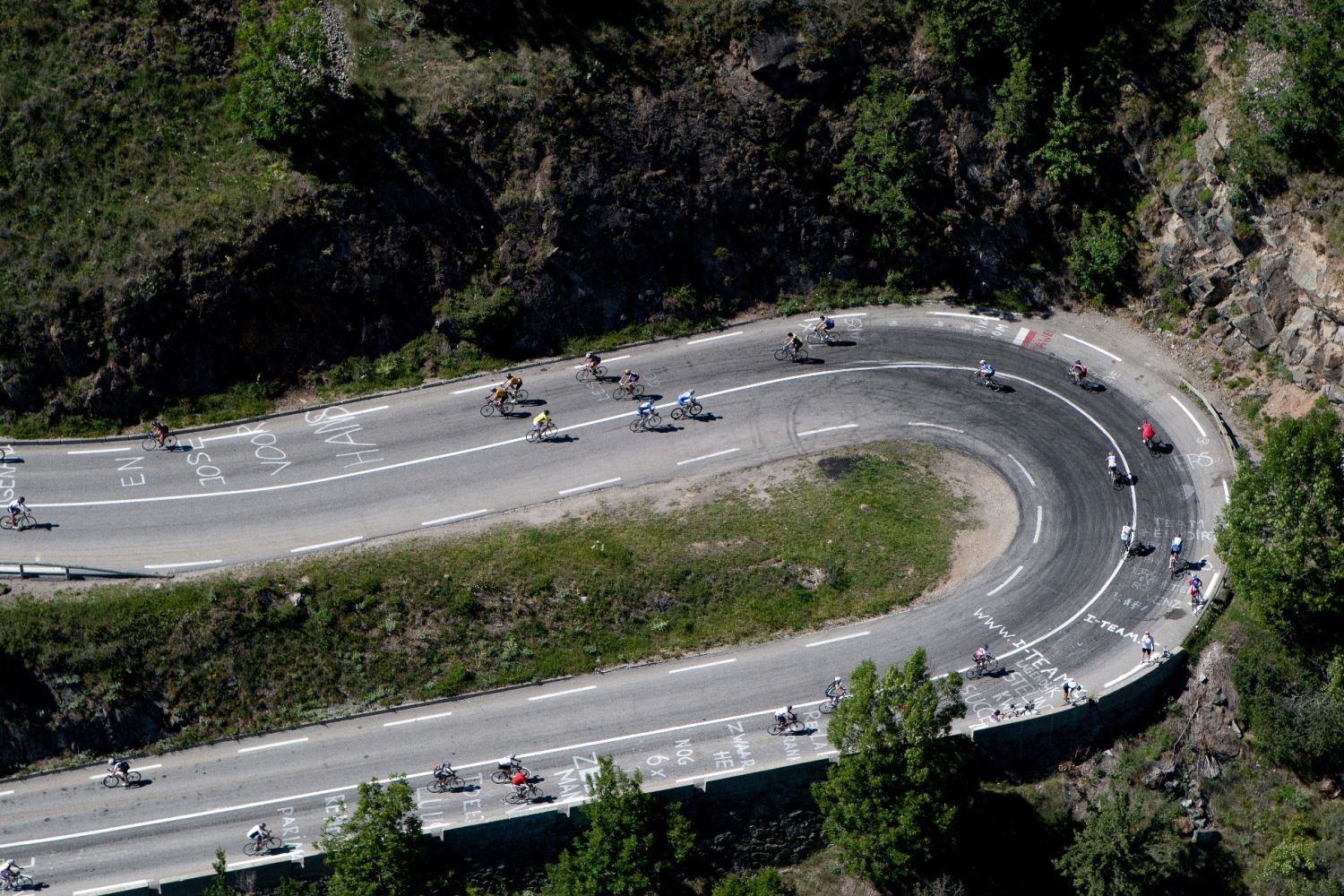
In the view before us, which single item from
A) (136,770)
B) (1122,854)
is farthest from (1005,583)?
(136,770)

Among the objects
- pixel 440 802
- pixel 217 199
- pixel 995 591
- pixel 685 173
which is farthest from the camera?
pixel 685 173

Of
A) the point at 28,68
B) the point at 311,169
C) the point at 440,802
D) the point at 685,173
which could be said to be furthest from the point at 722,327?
the point at 28,68

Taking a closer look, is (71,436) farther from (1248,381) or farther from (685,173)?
(1248,381)

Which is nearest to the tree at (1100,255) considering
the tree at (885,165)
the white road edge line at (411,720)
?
the tree at (885,165)

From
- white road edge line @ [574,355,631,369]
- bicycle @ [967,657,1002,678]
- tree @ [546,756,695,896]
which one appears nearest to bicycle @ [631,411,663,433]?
white road edge line @ [574,355,631,369]

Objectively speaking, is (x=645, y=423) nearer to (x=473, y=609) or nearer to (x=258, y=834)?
(x=473, y=609)
